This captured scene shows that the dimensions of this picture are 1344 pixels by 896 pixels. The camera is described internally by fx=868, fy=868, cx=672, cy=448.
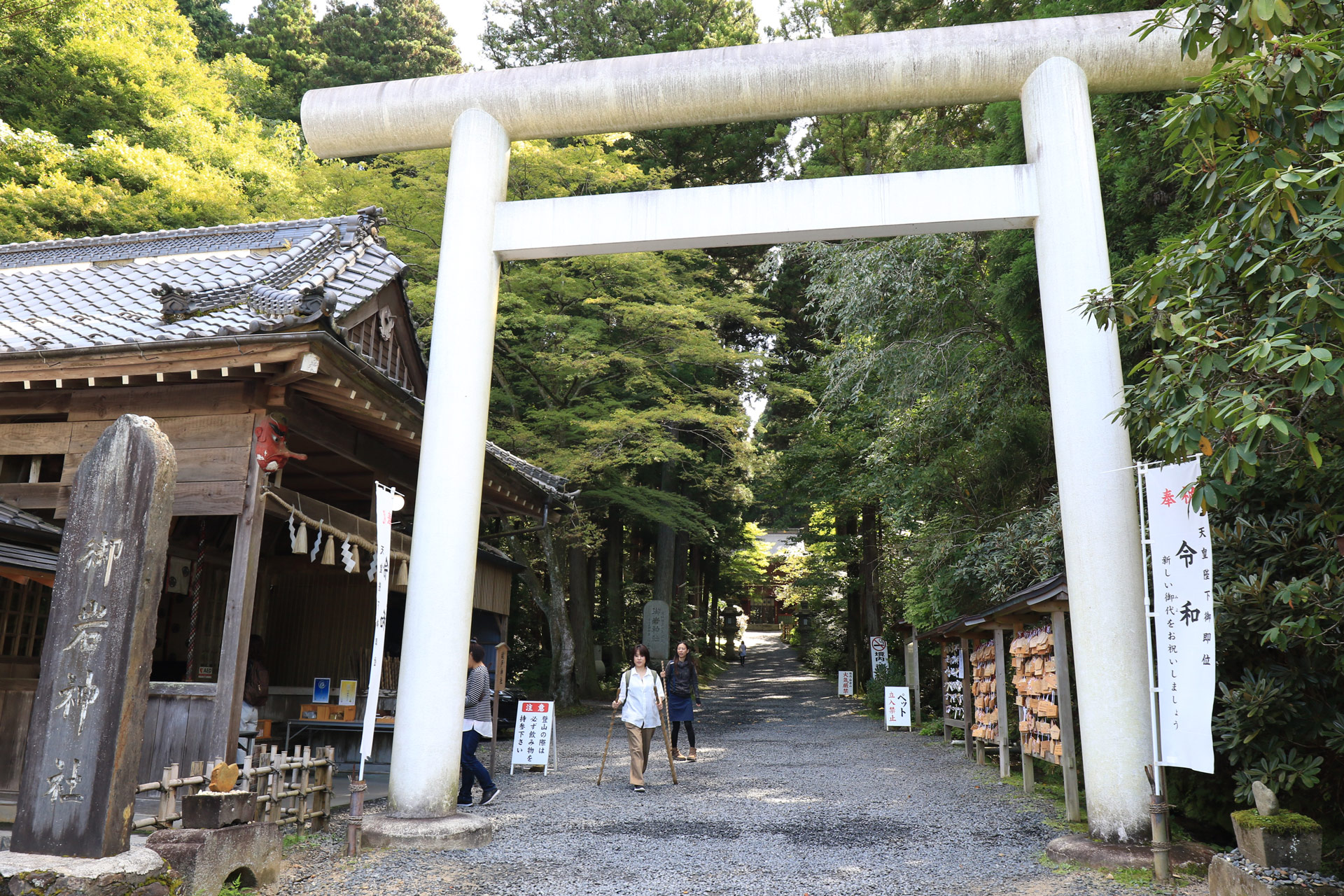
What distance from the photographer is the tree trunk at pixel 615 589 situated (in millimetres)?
24031

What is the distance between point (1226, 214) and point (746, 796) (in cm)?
700

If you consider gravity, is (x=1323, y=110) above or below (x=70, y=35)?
below

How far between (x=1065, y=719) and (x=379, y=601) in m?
5.92

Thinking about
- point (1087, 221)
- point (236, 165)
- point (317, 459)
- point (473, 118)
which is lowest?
point (317, 459)

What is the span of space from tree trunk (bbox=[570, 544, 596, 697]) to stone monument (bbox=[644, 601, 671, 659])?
175 cm

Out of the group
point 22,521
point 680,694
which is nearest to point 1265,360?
point 22,521

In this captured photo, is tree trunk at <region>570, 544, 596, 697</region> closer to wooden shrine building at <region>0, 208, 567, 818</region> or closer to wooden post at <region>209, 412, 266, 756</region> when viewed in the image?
wooden shrine building at <region>0, 208, 567, 818</region>

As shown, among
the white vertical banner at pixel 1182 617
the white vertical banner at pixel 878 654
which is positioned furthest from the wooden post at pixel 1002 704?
the white vertical banner at pixel 878 654

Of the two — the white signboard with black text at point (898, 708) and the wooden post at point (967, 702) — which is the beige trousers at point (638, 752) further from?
the white signboard with black text at point (898, 708)

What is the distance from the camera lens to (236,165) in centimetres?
2169

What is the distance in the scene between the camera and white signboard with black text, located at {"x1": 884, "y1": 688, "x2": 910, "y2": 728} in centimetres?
1600

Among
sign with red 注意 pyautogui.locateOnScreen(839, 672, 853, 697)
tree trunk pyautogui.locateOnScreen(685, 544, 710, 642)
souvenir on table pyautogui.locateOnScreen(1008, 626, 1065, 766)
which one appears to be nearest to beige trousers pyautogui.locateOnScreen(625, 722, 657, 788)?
souvenir on table pyautogui.locateOnScreen(1008, 626, 1065, 766)

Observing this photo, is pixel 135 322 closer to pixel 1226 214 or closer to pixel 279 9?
pixel 1226 214

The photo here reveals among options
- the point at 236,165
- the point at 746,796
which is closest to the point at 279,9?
the point at 236,165
